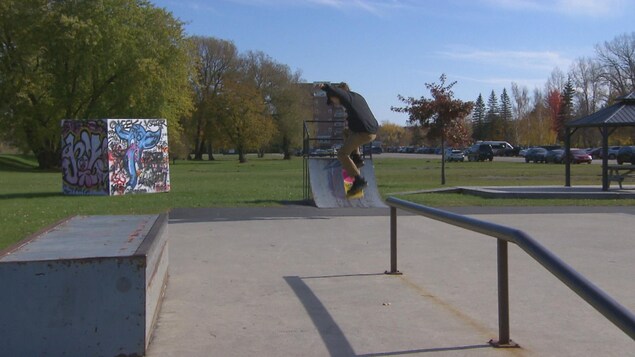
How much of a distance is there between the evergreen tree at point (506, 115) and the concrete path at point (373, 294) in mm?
123689

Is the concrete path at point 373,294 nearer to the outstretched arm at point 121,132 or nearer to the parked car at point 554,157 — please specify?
the outstretched arm at point 121,132

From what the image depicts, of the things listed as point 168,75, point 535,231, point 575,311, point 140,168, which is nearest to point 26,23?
point 168,75

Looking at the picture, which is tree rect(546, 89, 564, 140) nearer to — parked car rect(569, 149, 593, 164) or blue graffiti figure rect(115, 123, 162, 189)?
parked car rect(569, 149, 593, 164)

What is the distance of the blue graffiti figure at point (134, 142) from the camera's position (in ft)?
82.0

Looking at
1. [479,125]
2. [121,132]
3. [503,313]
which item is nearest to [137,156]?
[121,132]

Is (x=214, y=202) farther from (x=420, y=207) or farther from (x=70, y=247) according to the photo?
(x=70, y=247)

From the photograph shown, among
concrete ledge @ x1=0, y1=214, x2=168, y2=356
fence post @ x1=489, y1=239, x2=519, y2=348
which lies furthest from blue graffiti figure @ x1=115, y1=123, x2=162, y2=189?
fence post @ x1=489, y1=239, x2=519, y2=348

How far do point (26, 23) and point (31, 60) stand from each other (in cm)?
320

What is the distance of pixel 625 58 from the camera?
94.4 meters

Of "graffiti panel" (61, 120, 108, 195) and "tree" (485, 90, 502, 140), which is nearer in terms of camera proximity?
"graffiti panel" (61, 120, 108, 195)

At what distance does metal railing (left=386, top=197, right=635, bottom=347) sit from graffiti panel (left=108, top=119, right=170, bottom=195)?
19.3 meters

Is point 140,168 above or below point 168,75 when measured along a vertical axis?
below

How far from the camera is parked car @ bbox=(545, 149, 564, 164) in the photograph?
208 ft

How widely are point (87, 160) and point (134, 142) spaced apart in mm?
1819
